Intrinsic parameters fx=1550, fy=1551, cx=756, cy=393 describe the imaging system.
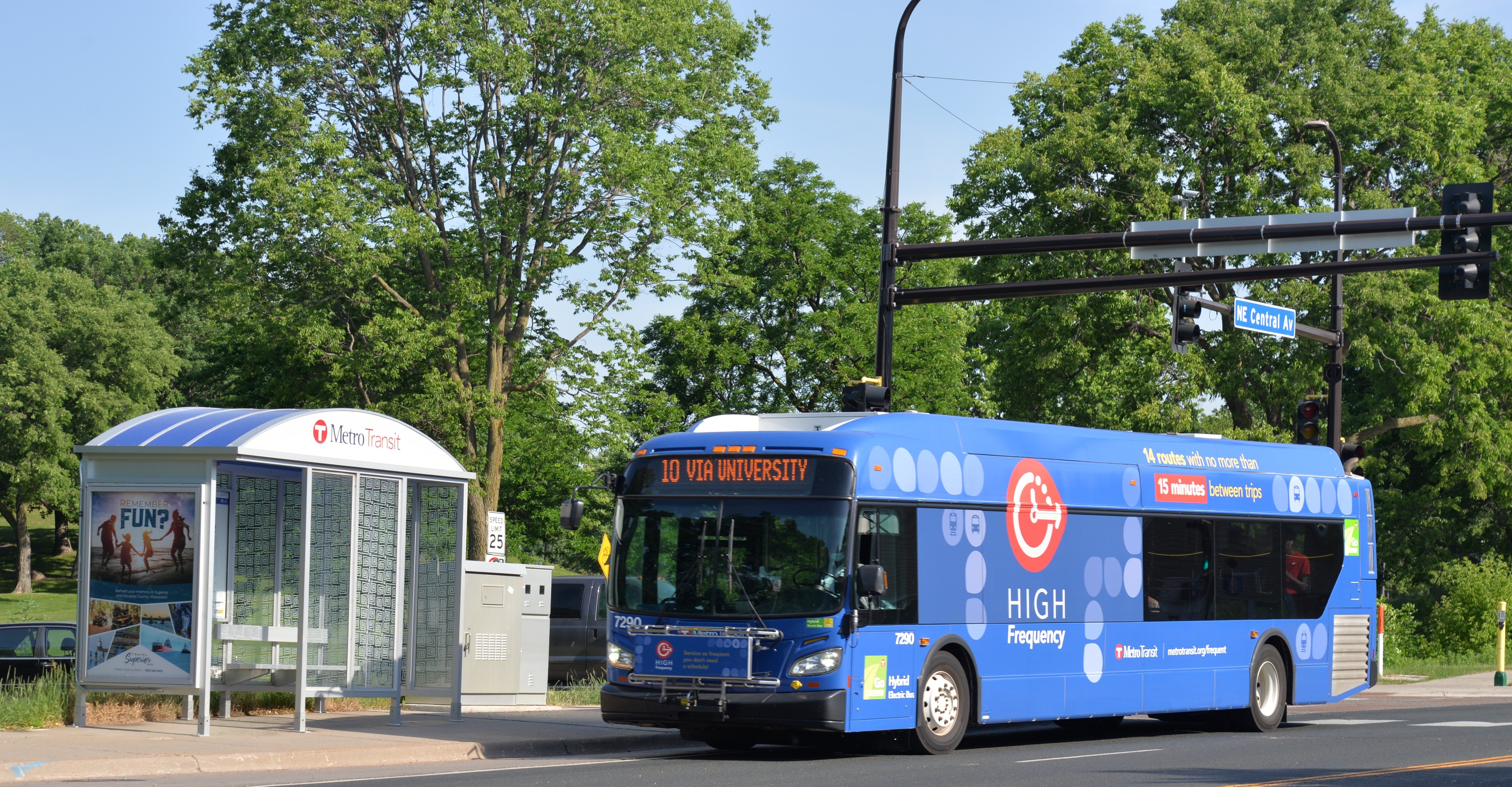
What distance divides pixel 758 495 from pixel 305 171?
68.9ft

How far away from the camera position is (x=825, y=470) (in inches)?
551

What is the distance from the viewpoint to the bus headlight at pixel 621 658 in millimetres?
14219

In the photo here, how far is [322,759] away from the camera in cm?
1306

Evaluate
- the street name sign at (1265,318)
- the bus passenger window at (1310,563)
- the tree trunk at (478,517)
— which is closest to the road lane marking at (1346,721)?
the bus passenger window at (1310,563)

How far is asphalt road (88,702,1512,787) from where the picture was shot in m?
12.1

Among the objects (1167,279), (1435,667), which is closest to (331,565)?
(1167,279)

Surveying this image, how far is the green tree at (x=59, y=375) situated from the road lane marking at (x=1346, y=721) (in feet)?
184

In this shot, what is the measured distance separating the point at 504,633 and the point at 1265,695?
9.18 m

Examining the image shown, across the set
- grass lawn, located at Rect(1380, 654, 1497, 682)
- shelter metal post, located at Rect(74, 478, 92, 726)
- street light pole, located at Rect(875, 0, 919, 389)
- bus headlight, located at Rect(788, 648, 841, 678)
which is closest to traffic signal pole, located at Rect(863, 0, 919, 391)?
street light pole, located at Rect(875, 0, 919, 389)

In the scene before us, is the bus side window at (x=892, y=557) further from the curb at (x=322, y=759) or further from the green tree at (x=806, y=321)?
the green tree at (x=806, y=321)

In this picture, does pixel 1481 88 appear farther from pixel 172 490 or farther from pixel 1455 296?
pixel 172 490

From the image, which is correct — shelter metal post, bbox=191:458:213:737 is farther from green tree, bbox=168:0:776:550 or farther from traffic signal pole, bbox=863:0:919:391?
green tree, bbox=168:0:776:550

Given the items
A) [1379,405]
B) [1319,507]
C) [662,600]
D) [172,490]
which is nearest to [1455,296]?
[1319,507]

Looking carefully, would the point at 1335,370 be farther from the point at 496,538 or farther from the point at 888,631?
the point at 888,631
